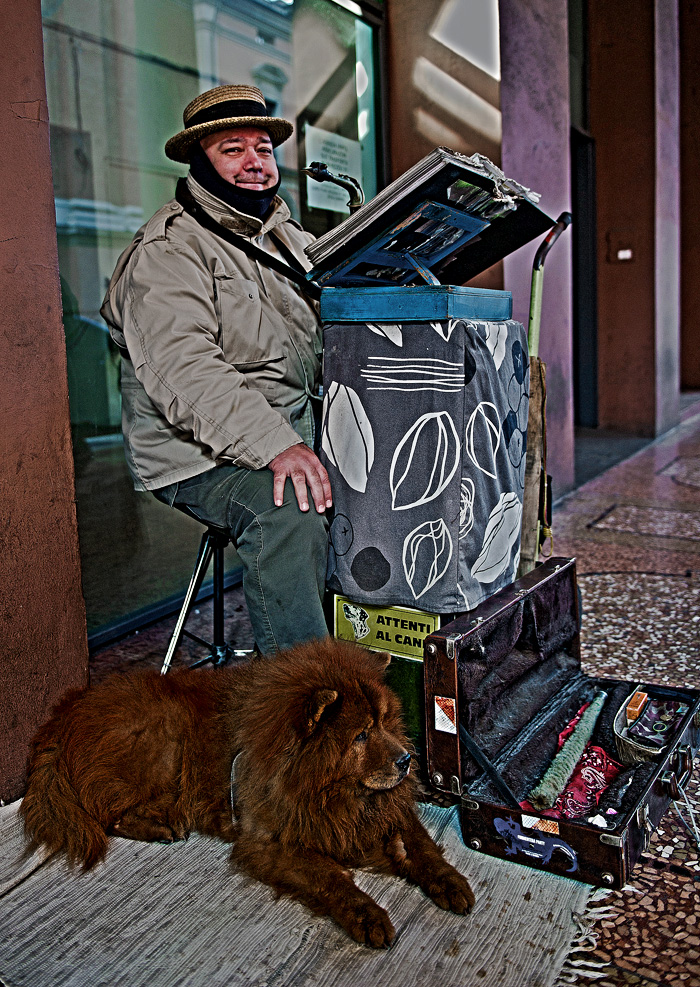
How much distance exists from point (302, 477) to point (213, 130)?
3.74 feet

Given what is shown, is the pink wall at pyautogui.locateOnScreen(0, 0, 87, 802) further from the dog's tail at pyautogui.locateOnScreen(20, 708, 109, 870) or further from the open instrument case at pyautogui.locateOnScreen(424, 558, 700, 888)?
the open instrument case at pyautogui.locateOnScreen(424, 558, 700, 888)

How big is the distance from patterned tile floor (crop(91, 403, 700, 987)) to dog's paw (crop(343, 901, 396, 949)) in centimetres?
38

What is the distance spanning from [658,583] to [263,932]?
2.78 m

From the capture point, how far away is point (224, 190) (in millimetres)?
2674

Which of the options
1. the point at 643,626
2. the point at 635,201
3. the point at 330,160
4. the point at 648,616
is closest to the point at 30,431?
the point at 643,626

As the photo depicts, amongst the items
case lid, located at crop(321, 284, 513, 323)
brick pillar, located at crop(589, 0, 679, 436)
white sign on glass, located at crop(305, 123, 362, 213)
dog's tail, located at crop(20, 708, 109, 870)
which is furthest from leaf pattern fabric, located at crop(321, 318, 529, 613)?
brick pillar, located at crop(589, 0, 679, 436)

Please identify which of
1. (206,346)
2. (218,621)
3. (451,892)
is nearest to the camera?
(451,892)

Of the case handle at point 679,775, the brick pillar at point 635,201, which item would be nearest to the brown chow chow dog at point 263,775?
the case handle at point 679,775

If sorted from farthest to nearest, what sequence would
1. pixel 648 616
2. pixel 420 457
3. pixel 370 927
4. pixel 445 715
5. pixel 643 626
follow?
pixel 648 616 < pixel 643 626 < pixel 420 457 < pixel 445 715 < pixel 370 927

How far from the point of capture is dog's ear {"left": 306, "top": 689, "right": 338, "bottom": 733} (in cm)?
184

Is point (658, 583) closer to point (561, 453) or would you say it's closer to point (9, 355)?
point (561, 453)

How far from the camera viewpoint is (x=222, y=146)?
270 centimetres

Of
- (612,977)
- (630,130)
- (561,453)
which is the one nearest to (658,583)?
(561,453)

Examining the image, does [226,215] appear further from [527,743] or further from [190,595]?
[527,743]
